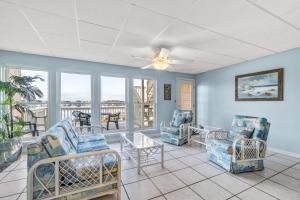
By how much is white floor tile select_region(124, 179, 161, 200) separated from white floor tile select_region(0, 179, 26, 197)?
57.5 inches

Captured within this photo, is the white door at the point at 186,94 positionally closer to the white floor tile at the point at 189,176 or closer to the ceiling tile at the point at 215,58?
the ceiling tile at the point at 215,58

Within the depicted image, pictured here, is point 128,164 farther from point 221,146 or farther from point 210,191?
point 221,146

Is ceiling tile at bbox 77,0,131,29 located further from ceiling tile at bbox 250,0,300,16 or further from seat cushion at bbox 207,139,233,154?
seat cushion at bbox 207,139,233,154

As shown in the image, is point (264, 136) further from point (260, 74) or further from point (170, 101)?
point (170, 101)

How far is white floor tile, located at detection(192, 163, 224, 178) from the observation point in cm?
234

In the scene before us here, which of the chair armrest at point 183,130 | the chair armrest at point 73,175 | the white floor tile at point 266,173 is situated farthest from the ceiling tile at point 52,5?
the white floor tile at point 266,173

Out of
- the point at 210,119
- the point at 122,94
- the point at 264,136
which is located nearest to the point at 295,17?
the point at 264,136

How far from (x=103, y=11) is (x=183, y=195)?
102 inches

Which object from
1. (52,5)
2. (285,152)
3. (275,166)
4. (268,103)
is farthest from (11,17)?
(285,152)

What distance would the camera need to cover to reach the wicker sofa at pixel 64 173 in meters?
1.43

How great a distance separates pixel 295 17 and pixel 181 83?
3.66 metres

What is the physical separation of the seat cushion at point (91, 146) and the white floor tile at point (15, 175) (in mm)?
904

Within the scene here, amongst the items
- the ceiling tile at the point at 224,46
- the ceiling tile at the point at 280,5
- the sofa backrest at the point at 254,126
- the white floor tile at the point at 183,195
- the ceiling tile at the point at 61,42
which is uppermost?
the ceiling tile at the point at 280,5

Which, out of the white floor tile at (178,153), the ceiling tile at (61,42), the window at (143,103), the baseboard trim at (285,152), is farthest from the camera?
the window at (143,103)
